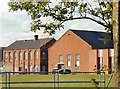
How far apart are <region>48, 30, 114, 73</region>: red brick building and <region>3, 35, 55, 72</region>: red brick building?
524 cm

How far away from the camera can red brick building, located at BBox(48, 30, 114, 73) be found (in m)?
74.3

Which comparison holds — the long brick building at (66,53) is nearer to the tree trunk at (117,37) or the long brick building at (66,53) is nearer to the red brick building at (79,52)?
the red brick building at (79,52)

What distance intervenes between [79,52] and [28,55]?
862 inches

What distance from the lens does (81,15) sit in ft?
48.5

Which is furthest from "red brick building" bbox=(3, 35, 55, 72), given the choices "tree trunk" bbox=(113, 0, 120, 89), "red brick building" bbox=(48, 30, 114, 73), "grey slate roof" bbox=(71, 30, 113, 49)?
"tree trunk" bbox=(113, 0, 120, 89)

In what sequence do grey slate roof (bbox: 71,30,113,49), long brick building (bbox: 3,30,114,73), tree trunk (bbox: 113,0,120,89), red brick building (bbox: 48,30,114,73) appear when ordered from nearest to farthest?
1. tree trunk (bbox: 113,0,120,89)
2. red brick building (bbox: 48,30,114,73)
3. long brick building (bbox: 3,30,114,73)
4. grey slate roof (bbox: 71,30,113,49)

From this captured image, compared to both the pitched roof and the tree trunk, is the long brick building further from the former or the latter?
the tree trunk

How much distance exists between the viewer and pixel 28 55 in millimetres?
99875

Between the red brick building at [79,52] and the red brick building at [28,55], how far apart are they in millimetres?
5237

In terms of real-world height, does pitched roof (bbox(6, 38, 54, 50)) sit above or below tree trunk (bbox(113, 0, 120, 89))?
above

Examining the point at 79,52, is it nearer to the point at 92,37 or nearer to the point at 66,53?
the point at 66,53

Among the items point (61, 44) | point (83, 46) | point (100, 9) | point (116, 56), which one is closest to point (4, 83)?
point (100, 9)

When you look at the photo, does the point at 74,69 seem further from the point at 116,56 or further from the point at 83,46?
the point at 116,56

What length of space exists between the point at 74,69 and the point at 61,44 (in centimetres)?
852
